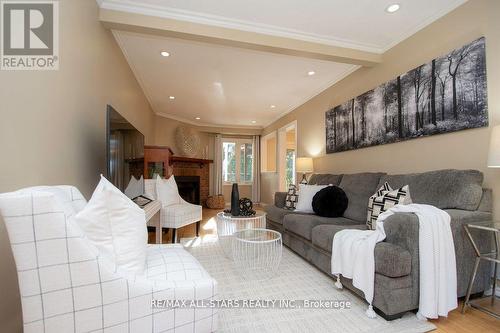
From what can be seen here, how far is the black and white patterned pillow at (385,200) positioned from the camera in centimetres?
194

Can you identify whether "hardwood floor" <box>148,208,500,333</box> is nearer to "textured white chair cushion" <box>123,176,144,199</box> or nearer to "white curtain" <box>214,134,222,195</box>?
"textured white chair cushion" <box>123,176,144,199</box>

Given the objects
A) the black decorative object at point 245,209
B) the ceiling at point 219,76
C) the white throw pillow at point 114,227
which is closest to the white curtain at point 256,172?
the ceiling at point 219,76

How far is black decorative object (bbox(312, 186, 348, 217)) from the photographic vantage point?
2.72 m

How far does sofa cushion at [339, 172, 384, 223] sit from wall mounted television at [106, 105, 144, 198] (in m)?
2.41

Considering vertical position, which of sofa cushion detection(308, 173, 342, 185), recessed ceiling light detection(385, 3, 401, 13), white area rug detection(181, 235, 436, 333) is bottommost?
white area rug detection(181, 235, 436, 333)

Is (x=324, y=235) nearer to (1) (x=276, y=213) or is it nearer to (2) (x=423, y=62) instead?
(1) (x=276, y=213)

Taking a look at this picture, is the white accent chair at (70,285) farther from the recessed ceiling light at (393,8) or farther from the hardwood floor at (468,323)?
the recessed ceiling light at (393,8)

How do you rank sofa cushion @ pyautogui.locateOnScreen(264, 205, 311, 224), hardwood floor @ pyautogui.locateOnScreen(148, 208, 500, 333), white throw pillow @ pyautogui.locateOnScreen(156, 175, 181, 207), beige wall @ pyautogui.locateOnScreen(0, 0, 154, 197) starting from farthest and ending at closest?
white throw pillow @ pyautogui.locateOnScreen(156, 175, 181, 207)
sofa cushion @ pyautogui.locateOnScreen(264, 205, 311, 224)
hardwood floor @ pyautogui.locateOnScreen(148, 208, 500, 333)
beige wall @ pyautogui.locateOnScreen(0, 0, 154, 197)

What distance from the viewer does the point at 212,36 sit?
2367 mm

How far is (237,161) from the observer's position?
7.49 m

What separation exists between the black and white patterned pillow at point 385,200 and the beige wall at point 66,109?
8.06 feet

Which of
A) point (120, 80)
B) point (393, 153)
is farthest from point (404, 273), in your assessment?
point (120, 80)

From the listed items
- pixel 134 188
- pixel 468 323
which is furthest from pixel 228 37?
pixel 468 323

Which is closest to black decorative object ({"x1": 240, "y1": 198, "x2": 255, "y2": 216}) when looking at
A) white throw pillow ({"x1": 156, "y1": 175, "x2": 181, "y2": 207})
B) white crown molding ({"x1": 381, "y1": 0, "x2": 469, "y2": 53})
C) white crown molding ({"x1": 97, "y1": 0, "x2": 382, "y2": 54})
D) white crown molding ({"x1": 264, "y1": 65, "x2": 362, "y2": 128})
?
white throw pillow ({"x1": 156, "y1": 175, "x2": 181, "y2": 207})
